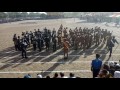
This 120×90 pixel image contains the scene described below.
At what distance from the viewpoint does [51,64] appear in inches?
581

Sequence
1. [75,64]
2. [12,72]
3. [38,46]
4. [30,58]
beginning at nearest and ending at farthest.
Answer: [12,72] → [75,64] → [30,58] → [38,46]

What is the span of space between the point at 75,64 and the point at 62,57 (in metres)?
2.10
